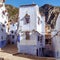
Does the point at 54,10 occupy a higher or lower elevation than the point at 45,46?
higher

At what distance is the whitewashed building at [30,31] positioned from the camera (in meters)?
38.0

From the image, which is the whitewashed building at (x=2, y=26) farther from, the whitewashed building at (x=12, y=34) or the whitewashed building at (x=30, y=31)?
the whitewashed building at (x=30, y=31)

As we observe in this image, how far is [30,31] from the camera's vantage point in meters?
38.1

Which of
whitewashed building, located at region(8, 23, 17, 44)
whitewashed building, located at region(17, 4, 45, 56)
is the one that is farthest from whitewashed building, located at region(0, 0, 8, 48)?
whitewashed building, located at region(17, 4, 45, 56)

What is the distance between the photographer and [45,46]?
41.0 metres

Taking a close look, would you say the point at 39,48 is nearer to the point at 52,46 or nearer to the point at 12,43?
the point at 52,46

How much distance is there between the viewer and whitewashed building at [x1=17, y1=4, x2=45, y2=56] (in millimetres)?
37969

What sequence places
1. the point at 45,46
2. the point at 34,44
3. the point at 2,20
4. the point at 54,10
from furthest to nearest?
the point at 54,10, the point at 2,20, the point at 45,46, the point at 34,44

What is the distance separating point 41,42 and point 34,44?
262cm

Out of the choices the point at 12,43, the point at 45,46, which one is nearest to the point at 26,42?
the point at 45,46

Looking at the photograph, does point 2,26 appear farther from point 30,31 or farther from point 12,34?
point 30,31

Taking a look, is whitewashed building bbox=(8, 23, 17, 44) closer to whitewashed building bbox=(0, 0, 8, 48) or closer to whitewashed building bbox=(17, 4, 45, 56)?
whitewashed building bbox=(0, 0, 8, 48)

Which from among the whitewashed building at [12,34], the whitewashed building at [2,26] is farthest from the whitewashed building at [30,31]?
the whitewashed building at [12,34]

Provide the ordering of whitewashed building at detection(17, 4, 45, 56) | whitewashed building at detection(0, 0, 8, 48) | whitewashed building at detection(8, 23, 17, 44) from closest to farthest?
whitewashed building at detection(17, 4, 45, 56) < whitewashed building at detection(0, 0, 8, 48) < whitewashed building at detection(8, 23, 17, 44)
